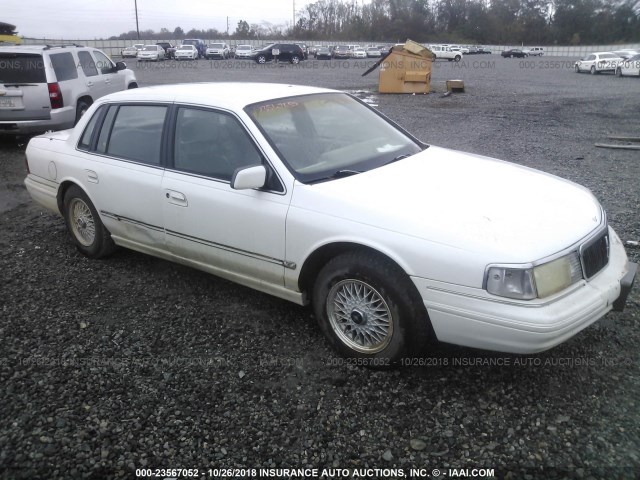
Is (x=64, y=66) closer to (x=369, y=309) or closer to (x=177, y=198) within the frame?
(x=177, y=198)

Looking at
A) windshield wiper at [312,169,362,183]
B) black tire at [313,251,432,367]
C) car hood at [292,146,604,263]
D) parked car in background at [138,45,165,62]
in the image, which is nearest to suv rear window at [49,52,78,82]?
windshield wiper at [312,169,362,183]

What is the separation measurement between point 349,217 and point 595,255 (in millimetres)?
1439

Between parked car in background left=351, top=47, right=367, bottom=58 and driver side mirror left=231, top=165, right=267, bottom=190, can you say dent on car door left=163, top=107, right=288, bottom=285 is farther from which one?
parked car in background left=351, top=47, right=367, bottom=58

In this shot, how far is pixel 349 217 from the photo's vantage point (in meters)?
3.23

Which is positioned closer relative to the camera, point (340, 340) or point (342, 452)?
point (342, 452)

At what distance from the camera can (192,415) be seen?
3.01 metres

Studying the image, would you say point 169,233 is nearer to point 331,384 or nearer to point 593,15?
point 331,384

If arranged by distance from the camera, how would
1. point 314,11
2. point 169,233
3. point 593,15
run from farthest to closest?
1. point 314,11
2. point 593,15
3. point 169,233

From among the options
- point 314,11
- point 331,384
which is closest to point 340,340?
point 331,384

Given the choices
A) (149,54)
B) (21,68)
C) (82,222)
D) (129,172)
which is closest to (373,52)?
(149,54)

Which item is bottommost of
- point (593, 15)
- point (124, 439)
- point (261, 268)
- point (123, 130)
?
point (124, 439)

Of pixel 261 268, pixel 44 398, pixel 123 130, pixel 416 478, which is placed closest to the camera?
pixel 416 478

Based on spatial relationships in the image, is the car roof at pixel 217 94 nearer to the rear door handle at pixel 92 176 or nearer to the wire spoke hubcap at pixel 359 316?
the rear door handle at pixel 92 176

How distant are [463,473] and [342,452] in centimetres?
58
